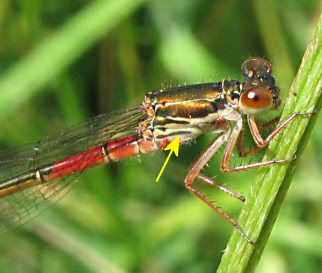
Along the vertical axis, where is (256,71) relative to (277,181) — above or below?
above

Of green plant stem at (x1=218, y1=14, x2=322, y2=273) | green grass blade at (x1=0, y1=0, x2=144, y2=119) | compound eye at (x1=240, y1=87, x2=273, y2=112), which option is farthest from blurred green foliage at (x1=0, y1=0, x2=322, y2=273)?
green plant stem at (x1=218, y1=14, x2=322, y2=273)

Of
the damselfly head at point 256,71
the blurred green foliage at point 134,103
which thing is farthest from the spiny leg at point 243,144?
the blurred green foliage at point 134,103

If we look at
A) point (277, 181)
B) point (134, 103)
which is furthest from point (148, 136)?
point (277, 181)

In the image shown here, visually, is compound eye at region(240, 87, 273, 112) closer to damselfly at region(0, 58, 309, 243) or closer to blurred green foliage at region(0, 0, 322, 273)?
damselfly at region(0, 58, 309, 243)

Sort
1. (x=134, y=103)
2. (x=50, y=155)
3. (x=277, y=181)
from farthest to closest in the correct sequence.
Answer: (x=134, y=103)
(x=50, y=155)
(x=277, y=181)

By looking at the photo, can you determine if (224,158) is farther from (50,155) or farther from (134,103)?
(134,103)

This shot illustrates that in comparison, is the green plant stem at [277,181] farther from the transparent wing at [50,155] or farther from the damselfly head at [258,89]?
the transparent wing at [50,155]
